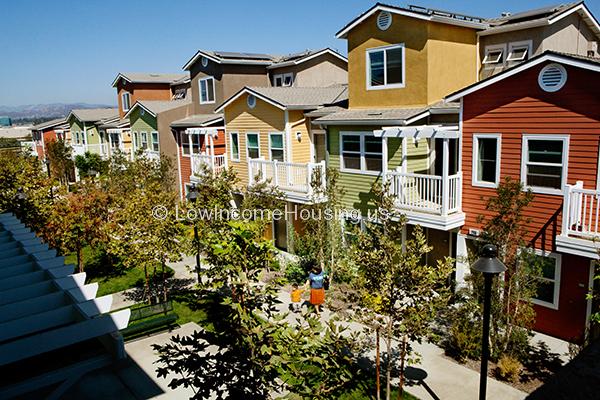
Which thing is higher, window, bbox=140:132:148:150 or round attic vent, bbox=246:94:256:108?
round attic vent, bbox=246:94:256:108

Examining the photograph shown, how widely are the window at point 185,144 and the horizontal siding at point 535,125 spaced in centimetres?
1998

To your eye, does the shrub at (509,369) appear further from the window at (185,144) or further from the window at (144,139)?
the window at (144,139)

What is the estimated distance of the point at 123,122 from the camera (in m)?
40.5

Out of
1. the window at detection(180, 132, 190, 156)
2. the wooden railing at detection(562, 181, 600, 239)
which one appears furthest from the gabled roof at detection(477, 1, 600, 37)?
the window at detection(180, 132, 190, 156)

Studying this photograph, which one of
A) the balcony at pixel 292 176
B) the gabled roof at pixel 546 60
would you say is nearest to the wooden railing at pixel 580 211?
the gabled roof at pixel 546 60

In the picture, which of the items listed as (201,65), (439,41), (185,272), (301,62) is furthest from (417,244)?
(201,65)

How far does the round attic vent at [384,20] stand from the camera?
58.4ft

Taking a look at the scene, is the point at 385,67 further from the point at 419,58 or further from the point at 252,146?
the point at 252,146

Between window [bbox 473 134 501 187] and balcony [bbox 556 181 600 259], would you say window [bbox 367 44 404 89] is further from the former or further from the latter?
balcony [bbox 556 181 600 259]

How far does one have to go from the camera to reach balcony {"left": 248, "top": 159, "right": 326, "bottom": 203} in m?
19.5

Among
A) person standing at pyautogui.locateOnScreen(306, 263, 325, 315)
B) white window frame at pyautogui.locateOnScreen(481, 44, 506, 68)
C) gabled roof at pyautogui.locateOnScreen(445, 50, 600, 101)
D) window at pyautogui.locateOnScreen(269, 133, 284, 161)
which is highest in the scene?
white window frame at pyautogui.locateOnScreen(481, 44, 506, 68)

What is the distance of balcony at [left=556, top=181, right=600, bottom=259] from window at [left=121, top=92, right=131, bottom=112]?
35861 mm

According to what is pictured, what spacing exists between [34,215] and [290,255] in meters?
10.6

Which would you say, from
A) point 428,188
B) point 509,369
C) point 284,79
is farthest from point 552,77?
point 284,79
